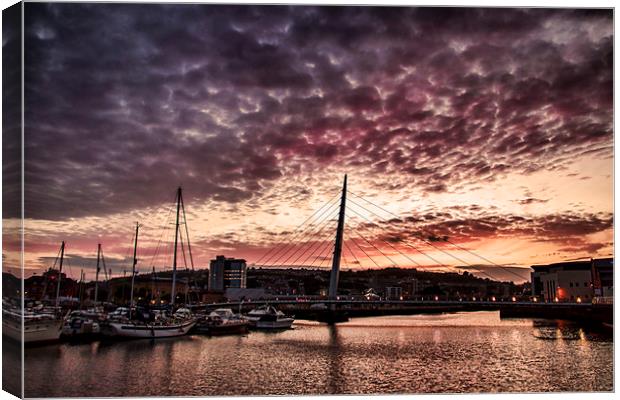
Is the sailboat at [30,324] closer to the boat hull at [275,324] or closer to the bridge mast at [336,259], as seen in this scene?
the boat hull at [275,324]

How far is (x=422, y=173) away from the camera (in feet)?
40.7

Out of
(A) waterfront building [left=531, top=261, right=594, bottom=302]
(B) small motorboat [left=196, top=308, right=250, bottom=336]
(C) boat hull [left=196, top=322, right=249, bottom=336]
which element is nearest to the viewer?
(C) boat hull [left=196, top=322, right=249, bottom=336]

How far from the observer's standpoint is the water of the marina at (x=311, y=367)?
Result: 9.18 m

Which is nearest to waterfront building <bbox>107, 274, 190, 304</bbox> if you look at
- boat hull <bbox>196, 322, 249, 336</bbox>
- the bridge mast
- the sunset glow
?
the bridge mast

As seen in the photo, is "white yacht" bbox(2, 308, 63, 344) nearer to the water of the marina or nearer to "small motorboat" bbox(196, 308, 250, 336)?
the water of the marina

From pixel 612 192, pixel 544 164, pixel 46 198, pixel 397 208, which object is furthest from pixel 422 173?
pixel 46 198

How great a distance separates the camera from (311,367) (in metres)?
11.9

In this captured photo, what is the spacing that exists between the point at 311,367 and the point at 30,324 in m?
5.31

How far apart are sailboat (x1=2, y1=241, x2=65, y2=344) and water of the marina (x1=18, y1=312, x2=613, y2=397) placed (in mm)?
316

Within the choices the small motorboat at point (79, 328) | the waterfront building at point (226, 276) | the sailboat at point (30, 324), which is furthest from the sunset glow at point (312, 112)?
the waterfront building at point (226, 276)

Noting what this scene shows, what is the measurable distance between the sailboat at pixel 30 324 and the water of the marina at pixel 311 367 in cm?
32

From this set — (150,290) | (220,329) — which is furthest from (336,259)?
(150,290)

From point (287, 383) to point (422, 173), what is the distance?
5.09 m

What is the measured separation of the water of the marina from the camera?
9.18 metres
